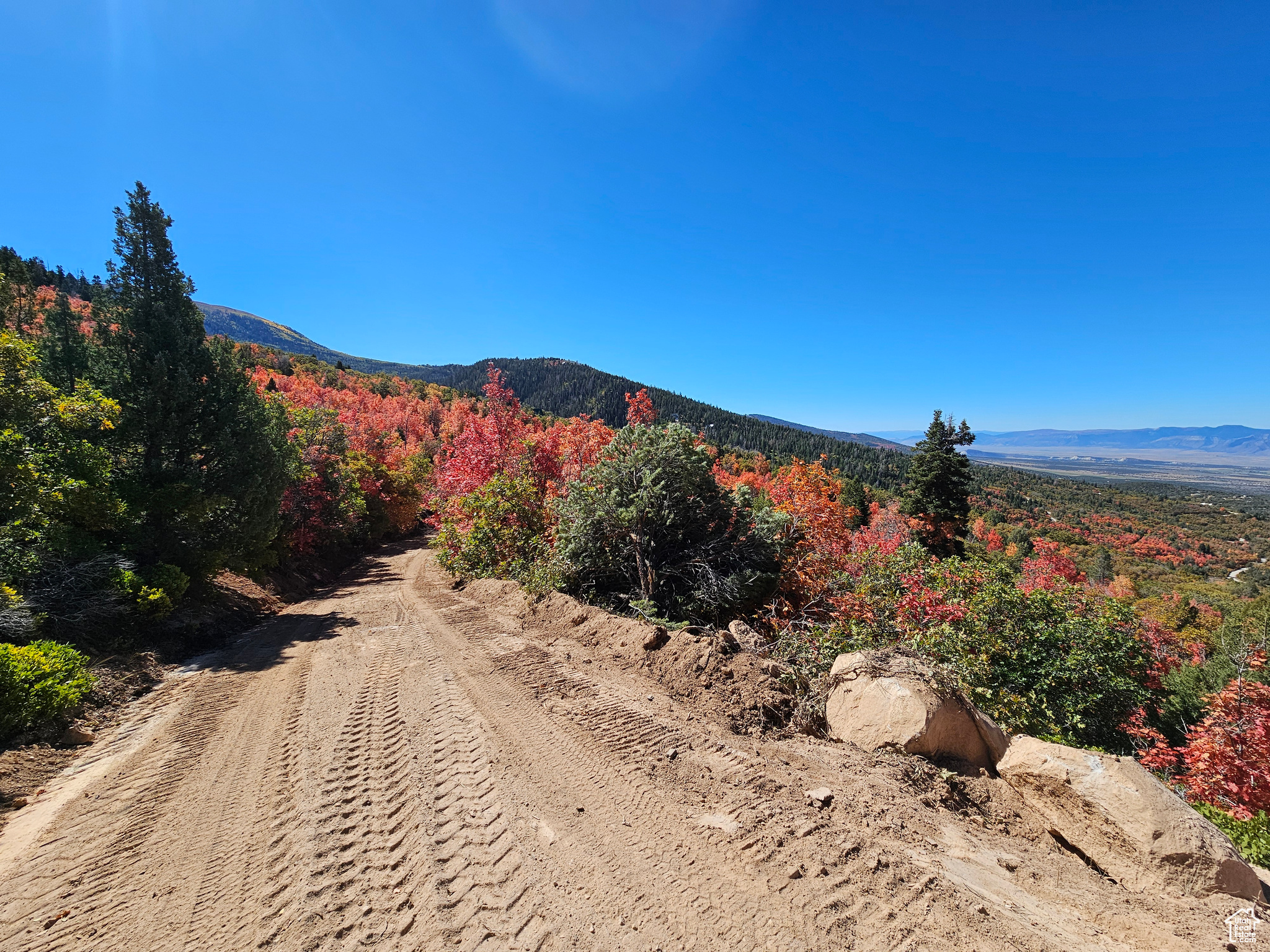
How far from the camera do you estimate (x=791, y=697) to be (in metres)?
6.15

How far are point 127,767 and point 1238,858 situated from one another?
9.75m

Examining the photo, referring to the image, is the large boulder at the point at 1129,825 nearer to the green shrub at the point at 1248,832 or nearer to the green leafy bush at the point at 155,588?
the green shrub at the point at 1248,832

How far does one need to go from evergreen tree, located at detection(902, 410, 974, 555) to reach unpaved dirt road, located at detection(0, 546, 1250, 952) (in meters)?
26.0

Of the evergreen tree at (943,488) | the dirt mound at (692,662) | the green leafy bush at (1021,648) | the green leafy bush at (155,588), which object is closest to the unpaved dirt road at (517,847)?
the dirt mound at (692,662)

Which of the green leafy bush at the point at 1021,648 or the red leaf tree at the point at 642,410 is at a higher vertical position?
the red leaf tree at the point at 642,410

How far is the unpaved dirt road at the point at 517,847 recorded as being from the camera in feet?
9.62

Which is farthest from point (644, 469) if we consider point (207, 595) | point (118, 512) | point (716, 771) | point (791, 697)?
point (207, 595)

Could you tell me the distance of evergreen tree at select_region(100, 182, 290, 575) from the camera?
9.48 metres

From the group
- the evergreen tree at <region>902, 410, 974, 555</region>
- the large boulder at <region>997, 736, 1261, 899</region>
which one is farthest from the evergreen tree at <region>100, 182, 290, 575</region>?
the evergreen tree at <region>902, 410, 974, 555</region>

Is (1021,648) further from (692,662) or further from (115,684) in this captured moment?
(115,684)

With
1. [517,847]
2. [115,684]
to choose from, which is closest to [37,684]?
[115,684]

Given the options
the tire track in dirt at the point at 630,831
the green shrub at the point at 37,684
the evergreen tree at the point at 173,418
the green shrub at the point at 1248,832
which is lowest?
the green shrub at the point at 1248,832

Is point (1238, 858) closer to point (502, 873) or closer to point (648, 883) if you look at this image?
point (648, 883)

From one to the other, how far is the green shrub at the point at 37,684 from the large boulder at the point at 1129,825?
10.2 meters
